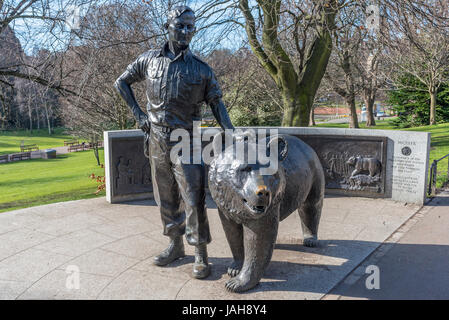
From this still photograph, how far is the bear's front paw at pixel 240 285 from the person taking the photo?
404 cm

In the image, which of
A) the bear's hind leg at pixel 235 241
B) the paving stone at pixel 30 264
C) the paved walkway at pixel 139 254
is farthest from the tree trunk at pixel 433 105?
the paving stone at pixel 30 264

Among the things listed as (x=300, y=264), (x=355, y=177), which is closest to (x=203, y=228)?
(x=300, y=264)

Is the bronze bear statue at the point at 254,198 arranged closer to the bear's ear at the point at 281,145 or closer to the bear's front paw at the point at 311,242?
the bear's ear at the point at 281,145

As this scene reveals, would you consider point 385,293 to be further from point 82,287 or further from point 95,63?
point 95,63

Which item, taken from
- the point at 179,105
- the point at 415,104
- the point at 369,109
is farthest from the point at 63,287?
the point at 369,109

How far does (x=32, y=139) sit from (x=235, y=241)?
44.0 meters

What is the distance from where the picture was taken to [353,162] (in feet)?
27.3

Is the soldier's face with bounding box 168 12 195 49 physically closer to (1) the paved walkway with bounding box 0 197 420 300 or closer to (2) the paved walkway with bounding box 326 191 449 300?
(1) the paved walkway with bounding box 0 197 420 300

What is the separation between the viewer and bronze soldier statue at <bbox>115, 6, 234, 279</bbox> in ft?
13.9

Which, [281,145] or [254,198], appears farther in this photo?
[281,145]

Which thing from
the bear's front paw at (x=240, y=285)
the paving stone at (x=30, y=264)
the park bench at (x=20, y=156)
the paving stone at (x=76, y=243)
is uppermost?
the bear's front paw at (x=240, y=285)

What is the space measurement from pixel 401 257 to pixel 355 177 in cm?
339

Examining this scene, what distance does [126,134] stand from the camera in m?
7.95

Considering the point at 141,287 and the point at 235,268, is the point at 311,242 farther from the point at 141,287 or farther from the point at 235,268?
the point at 141,287
